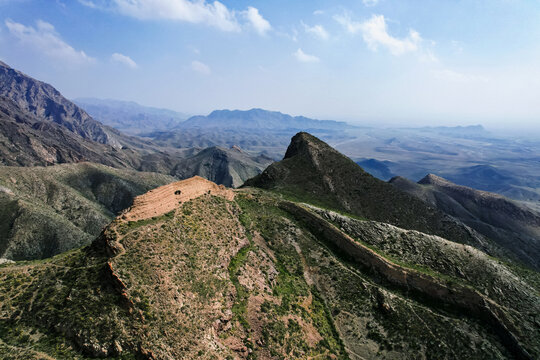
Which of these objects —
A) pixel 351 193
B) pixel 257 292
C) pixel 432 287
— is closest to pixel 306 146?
pixel 351 193

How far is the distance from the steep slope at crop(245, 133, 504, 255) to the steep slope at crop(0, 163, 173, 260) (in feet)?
205

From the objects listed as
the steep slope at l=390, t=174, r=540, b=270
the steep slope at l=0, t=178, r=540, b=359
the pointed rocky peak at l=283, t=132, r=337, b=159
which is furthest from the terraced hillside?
the steep slope at l=390, t=174, r=540, b=270

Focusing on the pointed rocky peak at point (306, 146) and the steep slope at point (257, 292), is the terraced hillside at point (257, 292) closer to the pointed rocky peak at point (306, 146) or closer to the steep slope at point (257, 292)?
the steep slope at point (257, 292)

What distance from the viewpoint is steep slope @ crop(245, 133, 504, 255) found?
56.5 meters

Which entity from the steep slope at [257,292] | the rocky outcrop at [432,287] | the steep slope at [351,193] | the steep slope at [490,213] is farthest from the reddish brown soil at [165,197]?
the steep slope at [490,213]

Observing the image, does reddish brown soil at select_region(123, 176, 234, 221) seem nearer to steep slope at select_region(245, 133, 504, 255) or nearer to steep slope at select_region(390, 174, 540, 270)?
steep slope at select_region(245, 133, 504, 255)

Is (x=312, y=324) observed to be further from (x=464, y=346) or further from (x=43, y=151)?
(x=43, y=151)

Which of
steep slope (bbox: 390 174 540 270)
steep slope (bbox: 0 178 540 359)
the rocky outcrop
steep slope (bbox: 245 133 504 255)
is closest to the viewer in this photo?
steep slope (bbox: 0 178 540 359)

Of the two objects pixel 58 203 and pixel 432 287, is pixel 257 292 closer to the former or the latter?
pixel 432 287

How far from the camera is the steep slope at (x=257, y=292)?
2062cm

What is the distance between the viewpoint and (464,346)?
92.0 ft

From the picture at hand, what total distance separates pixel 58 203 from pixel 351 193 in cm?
10330

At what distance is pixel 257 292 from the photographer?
Result: 28.7 meters

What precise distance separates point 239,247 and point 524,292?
34.0 meters
